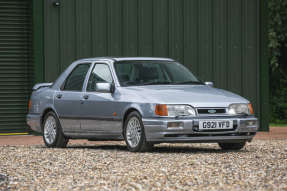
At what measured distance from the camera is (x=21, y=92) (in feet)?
57.5

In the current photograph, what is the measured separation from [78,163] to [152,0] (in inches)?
359

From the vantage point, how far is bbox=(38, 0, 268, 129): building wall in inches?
687

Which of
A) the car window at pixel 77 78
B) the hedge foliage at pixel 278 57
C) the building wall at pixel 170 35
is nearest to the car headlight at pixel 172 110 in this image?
the car window at pixel 77 78

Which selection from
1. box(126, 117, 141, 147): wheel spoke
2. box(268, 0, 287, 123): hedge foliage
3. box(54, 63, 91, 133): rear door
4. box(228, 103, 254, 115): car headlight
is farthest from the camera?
box(268, 0, 287, 123): hedge foliage

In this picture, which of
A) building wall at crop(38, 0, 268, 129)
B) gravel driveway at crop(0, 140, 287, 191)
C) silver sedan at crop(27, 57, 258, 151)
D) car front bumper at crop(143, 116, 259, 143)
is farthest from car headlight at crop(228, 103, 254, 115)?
building wall at crop(38, 0, 268, 129)

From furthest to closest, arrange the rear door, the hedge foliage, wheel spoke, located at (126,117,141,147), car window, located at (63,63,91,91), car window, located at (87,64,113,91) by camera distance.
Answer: the hedge foliage → car window, located at (63,63,91,91) → the rear door → car window, located at (87,64,113,91) → wheel spoke, located at (126,117,141,147)

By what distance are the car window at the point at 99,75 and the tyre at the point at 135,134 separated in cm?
109

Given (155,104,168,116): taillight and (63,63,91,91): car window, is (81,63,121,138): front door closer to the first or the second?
(63,63,91,91): car window

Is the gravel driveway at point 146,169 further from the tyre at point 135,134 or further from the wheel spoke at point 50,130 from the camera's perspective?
the wheel spoke at point 50,130

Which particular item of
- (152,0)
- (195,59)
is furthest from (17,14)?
(195,59)

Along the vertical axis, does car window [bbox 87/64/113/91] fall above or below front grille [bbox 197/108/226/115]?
above

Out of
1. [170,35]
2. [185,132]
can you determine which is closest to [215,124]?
[185,132]

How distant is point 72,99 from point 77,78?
482 mm

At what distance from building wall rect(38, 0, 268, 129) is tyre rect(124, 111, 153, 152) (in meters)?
6.11
